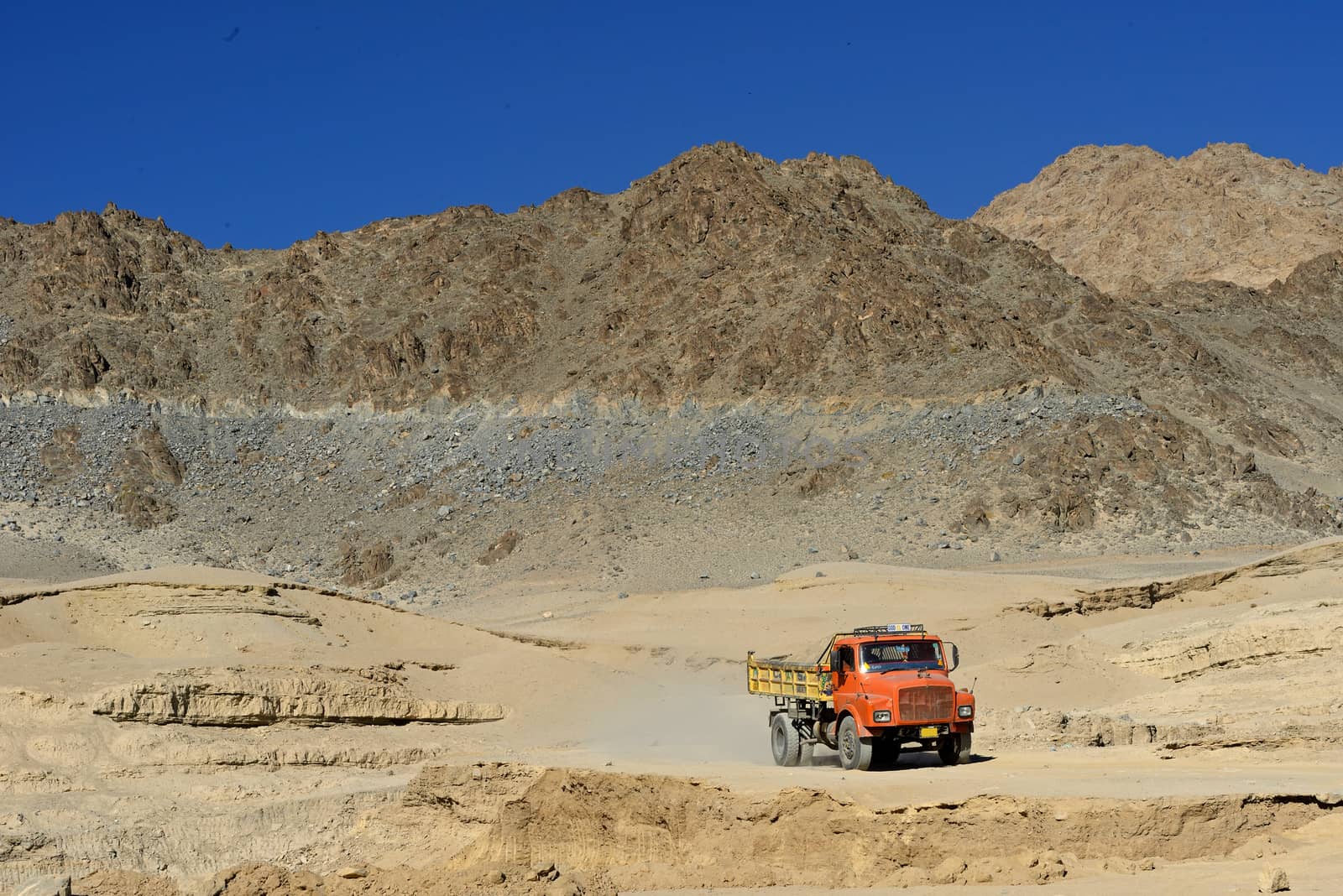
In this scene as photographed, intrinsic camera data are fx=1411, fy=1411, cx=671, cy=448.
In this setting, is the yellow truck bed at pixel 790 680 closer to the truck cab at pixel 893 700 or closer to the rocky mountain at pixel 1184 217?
the truck cab at pixel 893 700

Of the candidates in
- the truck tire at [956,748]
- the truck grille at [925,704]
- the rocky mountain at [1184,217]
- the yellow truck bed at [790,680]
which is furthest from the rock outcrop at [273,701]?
the rocky mountain at [1184,217]

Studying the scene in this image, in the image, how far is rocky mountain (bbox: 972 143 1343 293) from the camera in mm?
114312

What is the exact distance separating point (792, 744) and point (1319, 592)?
15603 mm

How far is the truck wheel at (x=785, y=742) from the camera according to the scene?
19.7 m

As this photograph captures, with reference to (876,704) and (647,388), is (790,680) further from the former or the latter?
(647,388)

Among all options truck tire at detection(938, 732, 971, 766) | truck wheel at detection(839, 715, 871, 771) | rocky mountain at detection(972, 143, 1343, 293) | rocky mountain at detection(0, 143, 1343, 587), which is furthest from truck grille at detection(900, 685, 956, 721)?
rocky mountain at detection(972, 143, 1343, 293)

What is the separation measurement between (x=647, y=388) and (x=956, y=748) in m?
49.7

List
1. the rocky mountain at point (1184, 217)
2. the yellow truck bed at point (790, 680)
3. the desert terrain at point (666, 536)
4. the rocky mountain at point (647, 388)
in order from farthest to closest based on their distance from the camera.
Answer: the rocky mountain at point (1184, 217) < the rocky mountain at point (647, 388) < the yellow truck bed at point (790, 680) < the desert terrain at point (666, 536)

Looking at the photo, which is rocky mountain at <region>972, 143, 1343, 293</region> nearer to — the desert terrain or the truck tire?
the desert terrain

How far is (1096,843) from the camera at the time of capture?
1281cm

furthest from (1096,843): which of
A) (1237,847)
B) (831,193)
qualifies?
(831,193)

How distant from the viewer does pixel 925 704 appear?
693 inches

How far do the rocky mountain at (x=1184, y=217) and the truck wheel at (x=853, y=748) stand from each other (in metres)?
91.2

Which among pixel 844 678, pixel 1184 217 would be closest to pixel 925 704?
pixel 844 678
